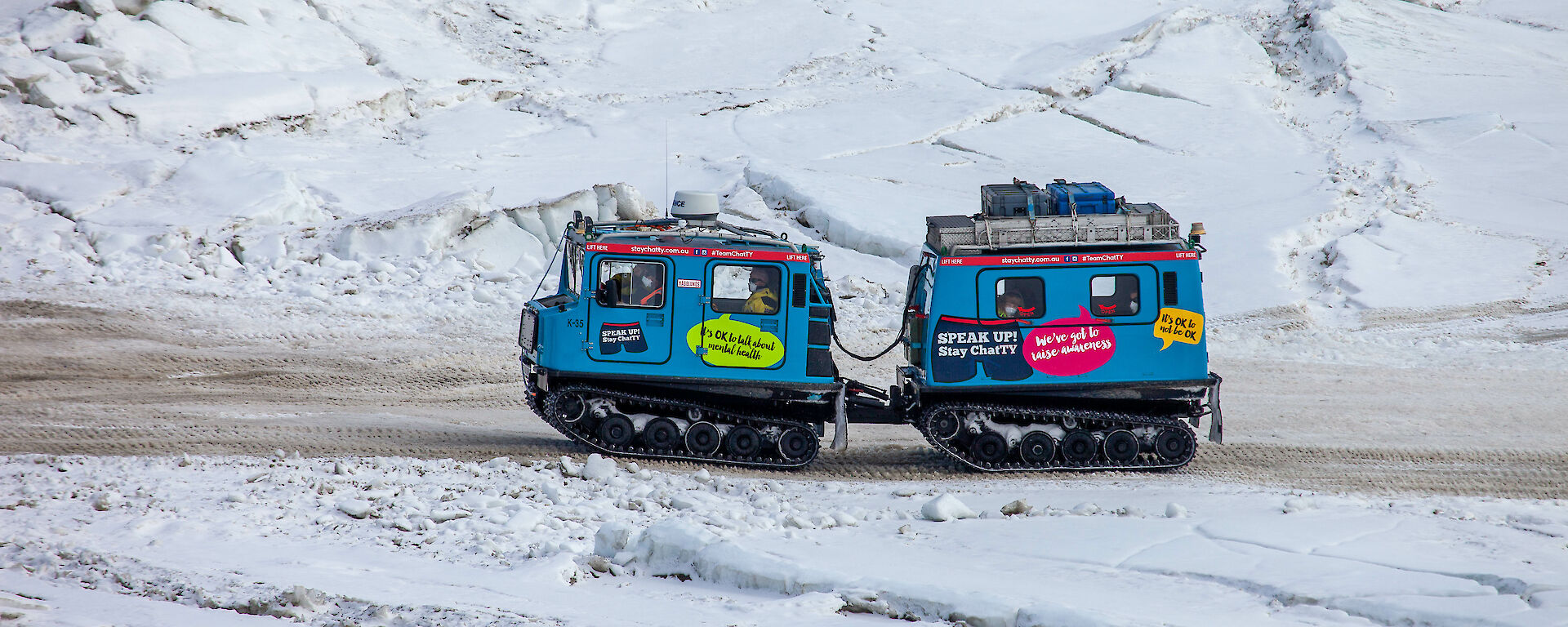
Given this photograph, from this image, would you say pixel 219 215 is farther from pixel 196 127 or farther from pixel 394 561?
pixel 394 561

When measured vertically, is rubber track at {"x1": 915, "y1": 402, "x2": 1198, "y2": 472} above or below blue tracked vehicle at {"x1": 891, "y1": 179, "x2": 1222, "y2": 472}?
below

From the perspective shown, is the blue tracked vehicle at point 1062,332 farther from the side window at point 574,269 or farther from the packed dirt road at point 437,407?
the side window at point 574,269

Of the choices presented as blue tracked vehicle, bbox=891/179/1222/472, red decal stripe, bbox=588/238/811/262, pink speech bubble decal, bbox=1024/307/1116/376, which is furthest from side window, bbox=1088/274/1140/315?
red decal stripe, bbox=588/238/811/262

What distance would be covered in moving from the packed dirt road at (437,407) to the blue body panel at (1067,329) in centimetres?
93

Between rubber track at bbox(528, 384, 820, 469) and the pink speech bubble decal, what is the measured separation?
2088 mm

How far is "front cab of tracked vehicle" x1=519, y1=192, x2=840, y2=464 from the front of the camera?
9391 mm

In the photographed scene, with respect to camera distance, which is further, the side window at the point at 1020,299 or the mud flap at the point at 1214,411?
the mud flap at the point at 1214,411

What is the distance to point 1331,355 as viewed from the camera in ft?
46.8

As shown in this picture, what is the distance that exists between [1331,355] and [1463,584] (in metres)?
8.98

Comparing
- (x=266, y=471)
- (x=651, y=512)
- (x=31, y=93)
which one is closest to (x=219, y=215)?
(x=31, y=93)

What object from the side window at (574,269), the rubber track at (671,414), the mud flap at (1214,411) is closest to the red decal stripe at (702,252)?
the side window at (574,269)

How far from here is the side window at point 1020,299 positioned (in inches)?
375

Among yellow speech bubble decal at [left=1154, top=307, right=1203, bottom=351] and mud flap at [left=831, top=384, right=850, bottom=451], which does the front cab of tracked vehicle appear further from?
yellow speech bubble decal at [left=1154, top=307, right=1203, bottom=351]

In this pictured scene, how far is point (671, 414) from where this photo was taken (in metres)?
9.70
